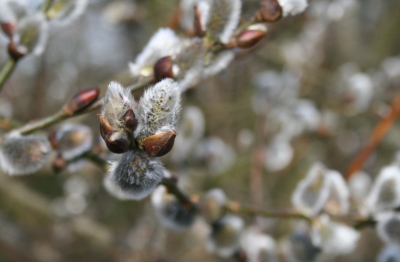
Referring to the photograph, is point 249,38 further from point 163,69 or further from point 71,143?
point 71,143

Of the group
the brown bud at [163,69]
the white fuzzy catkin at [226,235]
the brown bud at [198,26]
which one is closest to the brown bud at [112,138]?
the brown bud at [163,69]

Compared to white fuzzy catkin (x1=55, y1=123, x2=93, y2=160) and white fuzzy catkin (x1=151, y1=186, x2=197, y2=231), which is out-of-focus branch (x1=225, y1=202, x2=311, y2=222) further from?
white fuzzy catkin (x1=55, y1=123, x2=93, y2=160)

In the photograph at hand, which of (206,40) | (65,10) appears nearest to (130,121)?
(206,40)

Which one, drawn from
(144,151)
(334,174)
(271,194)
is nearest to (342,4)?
(271,194)

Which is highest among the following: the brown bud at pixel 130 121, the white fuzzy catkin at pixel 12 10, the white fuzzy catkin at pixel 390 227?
the white fuzzy catkin at pixel 12 10

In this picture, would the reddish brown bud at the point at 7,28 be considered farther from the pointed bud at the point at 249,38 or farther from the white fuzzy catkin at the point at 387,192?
the white fuzzy catkin at the point at 387,192

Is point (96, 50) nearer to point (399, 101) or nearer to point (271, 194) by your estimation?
point (271, 194)

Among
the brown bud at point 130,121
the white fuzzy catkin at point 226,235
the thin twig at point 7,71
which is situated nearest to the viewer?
the brown bud at point 130,121
